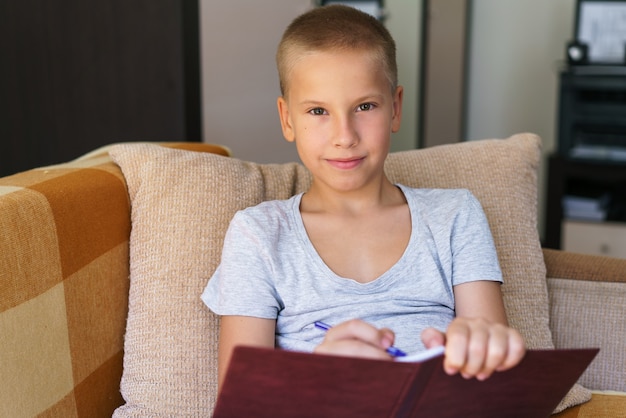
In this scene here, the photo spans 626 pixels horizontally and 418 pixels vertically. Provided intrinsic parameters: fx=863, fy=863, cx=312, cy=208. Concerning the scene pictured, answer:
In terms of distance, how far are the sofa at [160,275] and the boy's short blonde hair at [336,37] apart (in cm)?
26

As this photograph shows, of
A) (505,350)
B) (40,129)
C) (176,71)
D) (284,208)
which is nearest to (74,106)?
(40,129)

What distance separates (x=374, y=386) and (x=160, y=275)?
577 millimetres

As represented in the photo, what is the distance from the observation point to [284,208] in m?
1.36

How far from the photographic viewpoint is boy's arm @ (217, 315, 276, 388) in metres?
1.22

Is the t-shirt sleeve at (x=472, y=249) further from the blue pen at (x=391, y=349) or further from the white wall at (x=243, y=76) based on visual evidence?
the white wall at (x=243, y=76)

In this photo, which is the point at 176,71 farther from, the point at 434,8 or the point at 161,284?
the point at 434,8

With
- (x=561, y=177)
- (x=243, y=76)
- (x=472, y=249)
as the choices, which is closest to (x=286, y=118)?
(x=472, y=249)

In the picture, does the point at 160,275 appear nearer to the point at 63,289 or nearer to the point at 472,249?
the point at 63,289

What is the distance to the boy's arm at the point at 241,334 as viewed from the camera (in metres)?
1.22

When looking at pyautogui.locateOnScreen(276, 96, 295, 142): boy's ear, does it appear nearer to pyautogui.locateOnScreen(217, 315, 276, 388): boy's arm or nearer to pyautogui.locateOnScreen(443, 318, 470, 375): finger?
pyautogui.locateOnScreen(217, 315, 276, 388): boy's arm

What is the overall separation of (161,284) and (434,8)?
348 cm

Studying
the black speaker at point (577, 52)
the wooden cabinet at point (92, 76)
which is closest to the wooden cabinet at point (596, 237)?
the black speaker at point (577, 52)

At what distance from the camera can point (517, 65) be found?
14.7ft

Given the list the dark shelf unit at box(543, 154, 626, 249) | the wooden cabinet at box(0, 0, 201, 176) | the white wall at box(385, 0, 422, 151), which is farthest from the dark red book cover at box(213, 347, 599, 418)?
the white wall at box(385, 0, 422, 151)
